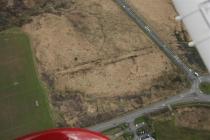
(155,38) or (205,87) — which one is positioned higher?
(155,38)

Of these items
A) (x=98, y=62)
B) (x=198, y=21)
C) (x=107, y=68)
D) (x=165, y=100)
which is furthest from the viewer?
(x=198, y=21)

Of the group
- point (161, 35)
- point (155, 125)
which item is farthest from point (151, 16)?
point (155, 125)

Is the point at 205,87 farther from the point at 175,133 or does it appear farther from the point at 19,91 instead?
the point at 19,91

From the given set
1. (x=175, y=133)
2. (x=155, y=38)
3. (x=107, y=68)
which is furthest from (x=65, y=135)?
(x=155, y=38)

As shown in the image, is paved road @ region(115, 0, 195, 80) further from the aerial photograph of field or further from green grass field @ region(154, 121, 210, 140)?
green grass field @ region(154, 121, 210, 140)

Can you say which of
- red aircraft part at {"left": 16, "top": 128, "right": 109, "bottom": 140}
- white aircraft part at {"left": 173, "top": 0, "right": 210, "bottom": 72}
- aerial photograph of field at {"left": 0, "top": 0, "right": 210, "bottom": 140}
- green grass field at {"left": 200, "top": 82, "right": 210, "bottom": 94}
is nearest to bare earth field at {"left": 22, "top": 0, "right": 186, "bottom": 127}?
aerial photograph of field at {"left": 0, "top": 0, "right": 210, "bottom": 140}

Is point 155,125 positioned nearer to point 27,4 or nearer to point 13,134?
point 13,134
